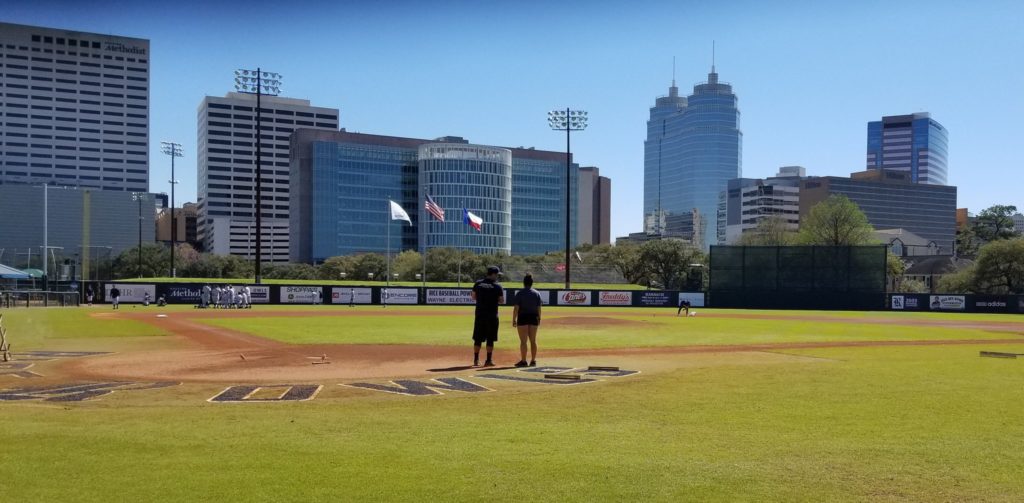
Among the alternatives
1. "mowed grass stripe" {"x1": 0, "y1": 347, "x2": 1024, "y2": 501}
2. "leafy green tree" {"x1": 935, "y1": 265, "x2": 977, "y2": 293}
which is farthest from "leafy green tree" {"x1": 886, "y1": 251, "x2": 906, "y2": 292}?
"mowed grass stripe" {"x1": 0, "y1": 347, "x2": 1024, "y2": 501}

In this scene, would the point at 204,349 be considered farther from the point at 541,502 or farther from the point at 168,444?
the point at 541,502

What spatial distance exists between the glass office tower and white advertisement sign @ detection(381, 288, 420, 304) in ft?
339

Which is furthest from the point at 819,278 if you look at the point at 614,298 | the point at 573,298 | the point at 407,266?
the point at 407,266

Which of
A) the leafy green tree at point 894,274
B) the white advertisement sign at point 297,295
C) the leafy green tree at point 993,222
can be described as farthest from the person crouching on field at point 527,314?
the leafy green tree at point 993,222

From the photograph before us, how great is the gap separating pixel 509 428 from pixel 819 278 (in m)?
57.6

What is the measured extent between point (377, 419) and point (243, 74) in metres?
66.3

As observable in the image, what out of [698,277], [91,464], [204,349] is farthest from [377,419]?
[698,277]

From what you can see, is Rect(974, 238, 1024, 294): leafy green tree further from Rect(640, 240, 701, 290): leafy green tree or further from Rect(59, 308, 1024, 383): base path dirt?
Rect(59, 308, 1024, 383): base path dirt

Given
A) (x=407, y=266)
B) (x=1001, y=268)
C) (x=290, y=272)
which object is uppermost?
(x=1001, y=268)

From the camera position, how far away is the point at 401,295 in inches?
2502

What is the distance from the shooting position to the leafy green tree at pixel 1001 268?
80.0 metres

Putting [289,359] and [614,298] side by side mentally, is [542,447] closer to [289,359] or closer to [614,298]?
[289,359]

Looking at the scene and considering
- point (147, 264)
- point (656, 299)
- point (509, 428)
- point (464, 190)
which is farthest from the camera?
point (464, 190)

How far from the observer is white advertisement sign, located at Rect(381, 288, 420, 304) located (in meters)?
63.0
